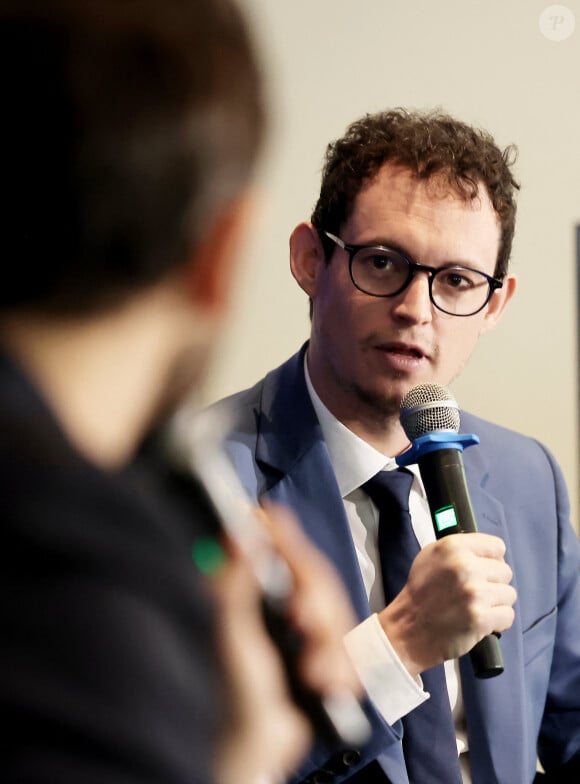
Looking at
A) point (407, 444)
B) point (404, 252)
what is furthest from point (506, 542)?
point (404, 252)

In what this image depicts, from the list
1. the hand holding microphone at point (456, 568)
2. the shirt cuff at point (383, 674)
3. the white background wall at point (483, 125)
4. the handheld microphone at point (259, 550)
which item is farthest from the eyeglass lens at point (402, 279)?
the handheld microphone at point (259, 550)

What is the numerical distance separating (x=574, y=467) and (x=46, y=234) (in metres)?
1.97

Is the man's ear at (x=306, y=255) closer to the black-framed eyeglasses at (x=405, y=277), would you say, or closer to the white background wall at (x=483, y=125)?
the black-framed eyeglasses at (x=405, y=277)

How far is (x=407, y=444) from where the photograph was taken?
1409 millimetres

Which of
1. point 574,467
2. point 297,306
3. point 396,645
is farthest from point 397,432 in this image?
point 574,467

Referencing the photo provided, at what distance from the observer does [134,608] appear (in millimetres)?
289

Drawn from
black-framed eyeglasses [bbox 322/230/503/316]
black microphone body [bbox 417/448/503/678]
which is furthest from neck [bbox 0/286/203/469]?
black-framed eyeglasses [bbox 322/230/503/316]

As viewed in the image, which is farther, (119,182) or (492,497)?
(492,497)

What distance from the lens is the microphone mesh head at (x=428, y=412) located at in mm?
1110

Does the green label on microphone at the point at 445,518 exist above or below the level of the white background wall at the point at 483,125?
below

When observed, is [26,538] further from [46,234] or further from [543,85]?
[543,85]

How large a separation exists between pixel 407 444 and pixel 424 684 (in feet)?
1.27
